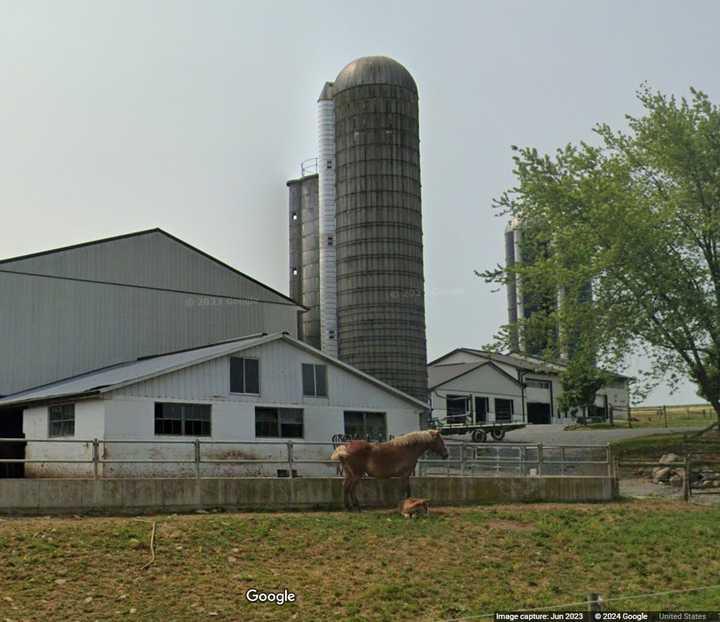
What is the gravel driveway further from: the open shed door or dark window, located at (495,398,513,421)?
the open shed door

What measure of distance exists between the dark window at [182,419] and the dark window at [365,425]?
629 cm

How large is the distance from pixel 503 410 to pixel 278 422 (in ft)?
115

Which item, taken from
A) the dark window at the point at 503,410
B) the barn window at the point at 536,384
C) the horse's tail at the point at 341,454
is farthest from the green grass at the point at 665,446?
the barn window at the point at 536,384

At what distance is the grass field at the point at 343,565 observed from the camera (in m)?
16.3

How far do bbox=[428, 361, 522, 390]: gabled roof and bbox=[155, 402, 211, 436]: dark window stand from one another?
3102 cm

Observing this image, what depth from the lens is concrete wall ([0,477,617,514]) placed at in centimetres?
2180

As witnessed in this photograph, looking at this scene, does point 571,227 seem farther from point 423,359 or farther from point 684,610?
point 684,610

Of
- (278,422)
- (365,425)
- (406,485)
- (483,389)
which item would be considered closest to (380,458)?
(406,485)

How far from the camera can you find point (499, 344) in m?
42.9

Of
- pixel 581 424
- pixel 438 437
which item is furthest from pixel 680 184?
pixel 581 424

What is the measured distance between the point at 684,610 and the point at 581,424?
4932 centimetres

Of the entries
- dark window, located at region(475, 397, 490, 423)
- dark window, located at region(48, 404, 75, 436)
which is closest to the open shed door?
dark window, located at region(48, 404, 75, 436)

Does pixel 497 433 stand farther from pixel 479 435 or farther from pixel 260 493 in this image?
pixel 260 493

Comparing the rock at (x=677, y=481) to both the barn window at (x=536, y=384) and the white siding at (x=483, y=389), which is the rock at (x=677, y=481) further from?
the barn window at (x=536, y=384)
